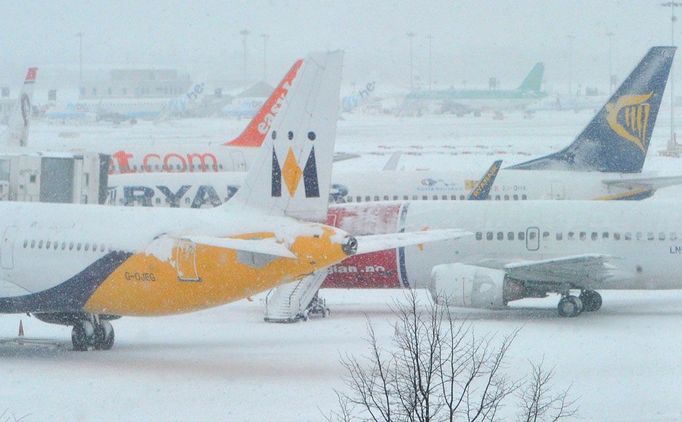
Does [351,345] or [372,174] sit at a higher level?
[372,174]

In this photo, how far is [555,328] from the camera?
27.2m

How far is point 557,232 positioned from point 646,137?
14.4 m

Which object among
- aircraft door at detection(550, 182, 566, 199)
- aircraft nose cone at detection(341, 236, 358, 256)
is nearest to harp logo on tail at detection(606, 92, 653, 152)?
aircraft door at detection(550, 182, 566, 199)

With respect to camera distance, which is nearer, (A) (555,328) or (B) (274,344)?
(B) (274,344)

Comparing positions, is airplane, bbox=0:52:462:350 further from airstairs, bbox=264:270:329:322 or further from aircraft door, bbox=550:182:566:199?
aircraft door, bbox=550:182:566:199

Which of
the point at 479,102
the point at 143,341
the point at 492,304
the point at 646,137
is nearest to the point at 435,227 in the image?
the point at 492,304

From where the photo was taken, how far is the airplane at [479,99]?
163750 millimetres

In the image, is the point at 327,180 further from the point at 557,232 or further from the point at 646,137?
the point at 646,137

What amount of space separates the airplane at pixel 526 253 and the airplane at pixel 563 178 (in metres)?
10.3

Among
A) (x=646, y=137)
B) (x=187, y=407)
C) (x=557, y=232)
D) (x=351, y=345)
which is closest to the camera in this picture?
(x=187, y=407)

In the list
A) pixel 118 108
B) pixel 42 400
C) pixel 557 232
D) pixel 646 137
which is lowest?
pixel 42 400

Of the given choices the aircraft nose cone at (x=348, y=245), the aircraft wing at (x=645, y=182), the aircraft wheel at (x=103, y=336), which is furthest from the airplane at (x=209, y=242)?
the aircraft wing at (x=645, y=182)

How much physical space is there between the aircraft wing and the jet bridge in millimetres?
18368

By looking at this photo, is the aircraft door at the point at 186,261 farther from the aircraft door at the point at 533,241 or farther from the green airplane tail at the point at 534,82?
the green airplane tail at the point at 534,82
